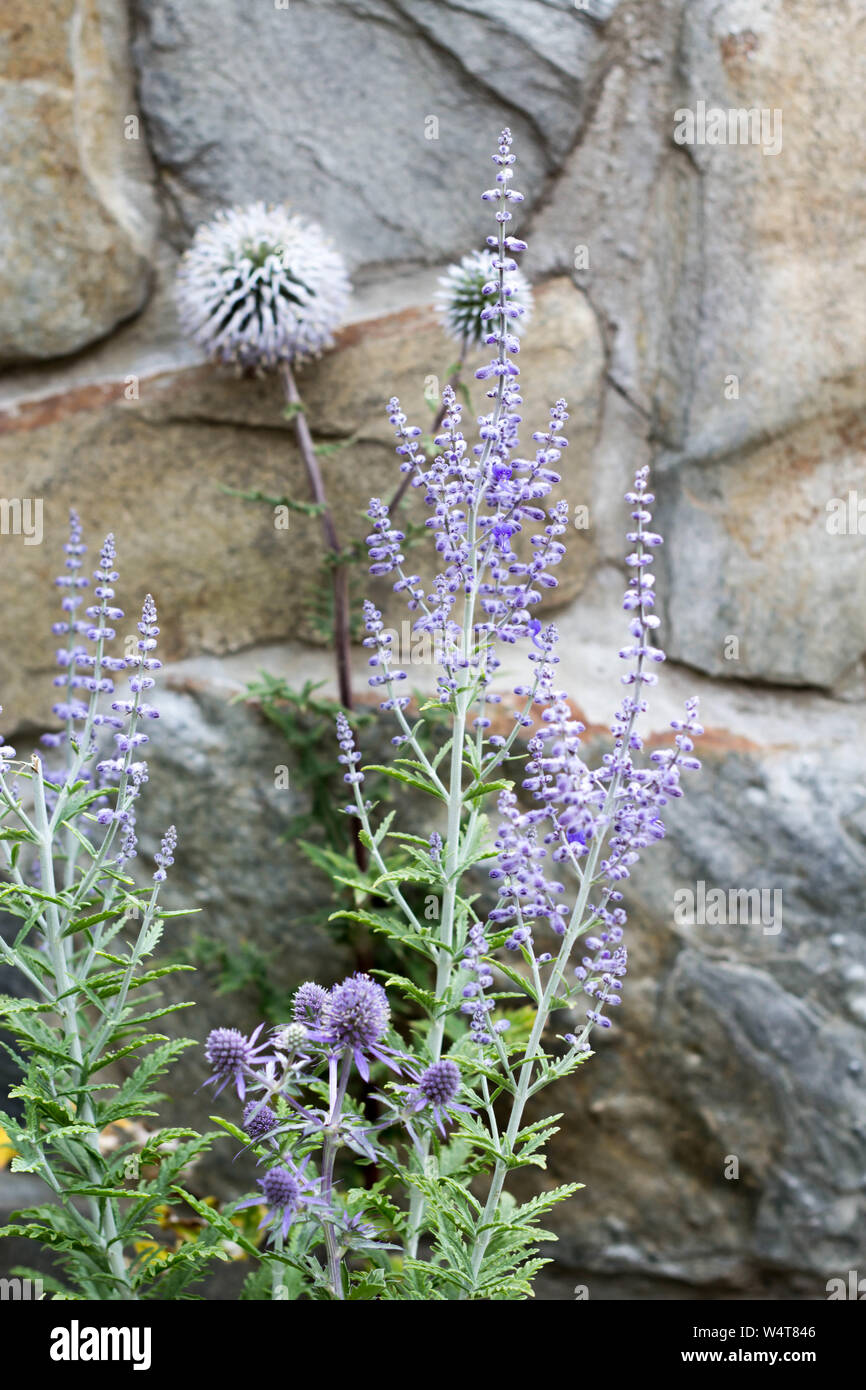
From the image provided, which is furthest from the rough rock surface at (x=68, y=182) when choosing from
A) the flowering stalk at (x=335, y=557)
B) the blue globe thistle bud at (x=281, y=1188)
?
the blue globe thistle bud at (x=281, y=1188)

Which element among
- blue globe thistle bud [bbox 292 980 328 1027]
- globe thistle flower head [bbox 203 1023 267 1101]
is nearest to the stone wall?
blue globe thistle bud [bbox 292 980 328 1027]

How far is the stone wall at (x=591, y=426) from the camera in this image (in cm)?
279

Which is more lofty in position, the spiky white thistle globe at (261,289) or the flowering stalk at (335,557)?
the spiky white thistle globe at (261,289)

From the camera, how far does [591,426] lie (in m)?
2.95

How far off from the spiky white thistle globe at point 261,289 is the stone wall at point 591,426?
0.17 m

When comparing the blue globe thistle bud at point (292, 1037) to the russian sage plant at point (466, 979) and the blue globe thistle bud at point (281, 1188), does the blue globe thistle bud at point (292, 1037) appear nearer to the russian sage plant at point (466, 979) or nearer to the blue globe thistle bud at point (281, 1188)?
the russian sage plant at point (466, 979)

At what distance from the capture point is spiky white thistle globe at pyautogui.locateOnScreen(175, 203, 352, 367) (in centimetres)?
265

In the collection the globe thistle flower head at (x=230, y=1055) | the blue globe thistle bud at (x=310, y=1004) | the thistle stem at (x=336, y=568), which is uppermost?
the thistle stem at (x=336, y=568)

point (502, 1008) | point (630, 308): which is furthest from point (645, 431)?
point (502, 1008)

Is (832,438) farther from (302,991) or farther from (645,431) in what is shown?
(302,991)

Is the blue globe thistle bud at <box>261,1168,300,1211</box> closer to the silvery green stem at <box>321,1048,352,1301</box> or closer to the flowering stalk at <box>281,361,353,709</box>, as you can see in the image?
the silvery green stem at <box>321,1048,352,1301</box>

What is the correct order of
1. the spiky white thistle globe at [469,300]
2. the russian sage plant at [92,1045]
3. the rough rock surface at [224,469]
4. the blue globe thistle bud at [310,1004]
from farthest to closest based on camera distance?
the rough rock surface at [224,469] → the spiky white thistle globe at [469,300] → the russian sage plant at [92,1045] → the blue globe thistle bud at [310,1004]

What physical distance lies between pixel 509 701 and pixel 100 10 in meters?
1.83

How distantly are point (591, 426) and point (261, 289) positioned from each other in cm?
82
